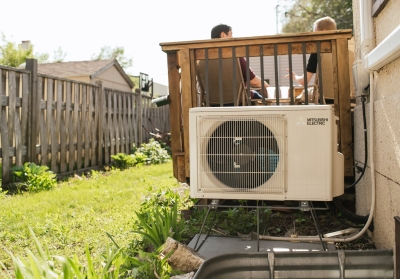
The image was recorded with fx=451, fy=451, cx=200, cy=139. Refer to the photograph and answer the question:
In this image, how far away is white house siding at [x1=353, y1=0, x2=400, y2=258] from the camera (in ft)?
7.62

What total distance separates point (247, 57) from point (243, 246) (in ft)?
4.80

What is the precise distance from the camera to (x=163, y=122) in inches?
568

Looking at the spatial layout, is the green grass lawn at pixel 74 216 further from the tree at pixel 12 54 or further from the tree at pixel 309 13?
the tree at pixel 12 54

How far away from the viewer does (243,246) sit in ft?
10.2

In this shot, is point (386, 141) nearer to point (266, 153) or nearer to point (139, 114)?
point (266, 153)

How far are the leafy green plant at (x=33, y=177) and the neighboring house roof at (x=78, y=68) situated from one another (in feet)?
43.6

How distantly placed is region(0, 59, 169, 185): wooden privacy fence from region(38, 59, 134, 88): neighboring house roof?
955 centimetres

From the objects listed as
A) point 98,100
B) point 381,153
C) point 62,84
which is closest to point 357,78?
point 381,153

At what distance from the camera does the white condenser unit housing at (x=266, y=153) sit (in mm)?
2631

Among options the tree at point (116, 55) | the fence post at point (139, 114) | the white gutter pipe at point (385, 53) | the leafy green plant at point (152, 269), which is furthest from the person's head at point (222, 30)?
the tree at point (116, 55)

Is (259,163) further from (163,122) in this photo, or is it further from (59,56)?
(59,56)

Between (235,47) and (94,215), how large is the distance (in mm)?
2017

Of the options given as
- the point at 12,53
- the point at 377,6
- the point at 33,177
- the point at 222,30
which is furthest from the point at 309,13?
the point at 377,6

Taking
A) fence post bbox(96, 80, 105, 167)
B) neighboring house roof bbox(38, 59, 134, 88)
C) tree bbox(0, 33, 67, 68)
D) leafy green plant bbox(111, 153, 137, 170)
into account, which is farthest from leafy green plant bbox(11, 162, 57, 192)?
tree bbox(0, 33, 67, 68)
